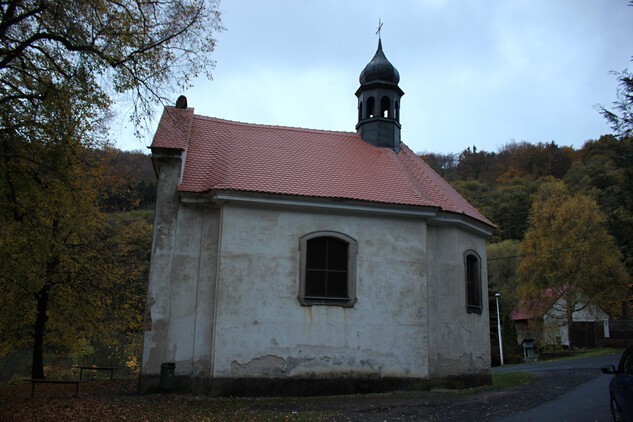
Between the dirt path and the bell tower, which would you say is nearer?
the dirt path

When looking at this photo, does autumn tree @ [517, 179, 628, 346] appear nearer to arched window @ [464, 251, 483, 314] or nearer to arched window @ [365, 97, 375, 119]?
arched window @ [464, 251, 483, 314]

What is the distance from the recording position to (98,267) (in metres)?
17.6

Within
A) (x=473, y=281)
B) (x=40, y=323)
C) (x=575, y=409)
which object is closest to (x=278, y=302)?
(x=473, y=281)

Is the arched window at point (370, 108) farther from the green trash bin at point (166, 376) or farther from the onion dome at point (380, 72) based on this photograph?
the green trash bin at point (166, 376)

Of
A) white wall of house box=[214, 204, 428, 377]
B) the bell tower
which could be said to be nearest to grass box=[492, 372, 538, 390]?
white wall of house box=[214, 204, 428, 377]

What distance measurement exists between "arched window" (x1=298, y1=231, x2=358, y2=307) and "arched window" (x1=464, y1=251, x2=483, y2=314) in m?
3.91

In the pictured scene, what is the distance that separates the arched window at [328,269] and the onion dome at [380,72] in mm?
7457

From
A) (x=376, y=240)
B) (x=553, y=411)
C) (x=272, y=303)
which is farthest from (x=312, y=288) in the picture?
(x=553, y=411)

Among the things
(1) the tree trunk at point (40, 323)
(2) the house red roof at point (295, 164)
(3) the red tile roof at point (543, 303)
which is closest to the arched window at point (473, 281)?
(2) the house red roof at point (295, 164)

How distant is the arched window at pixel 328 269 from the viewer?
1255 centimetres

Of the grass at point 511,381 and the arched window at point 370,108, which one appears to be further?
the arched window at point 370,108

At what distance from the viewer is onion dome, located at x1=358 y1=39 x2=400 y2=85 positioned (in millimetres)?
17797

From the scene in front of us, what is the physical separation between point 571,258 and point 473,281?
19.4 meters

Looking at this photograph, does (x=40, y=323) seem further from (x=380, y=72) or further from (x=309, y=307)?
(x=380, y=72)
